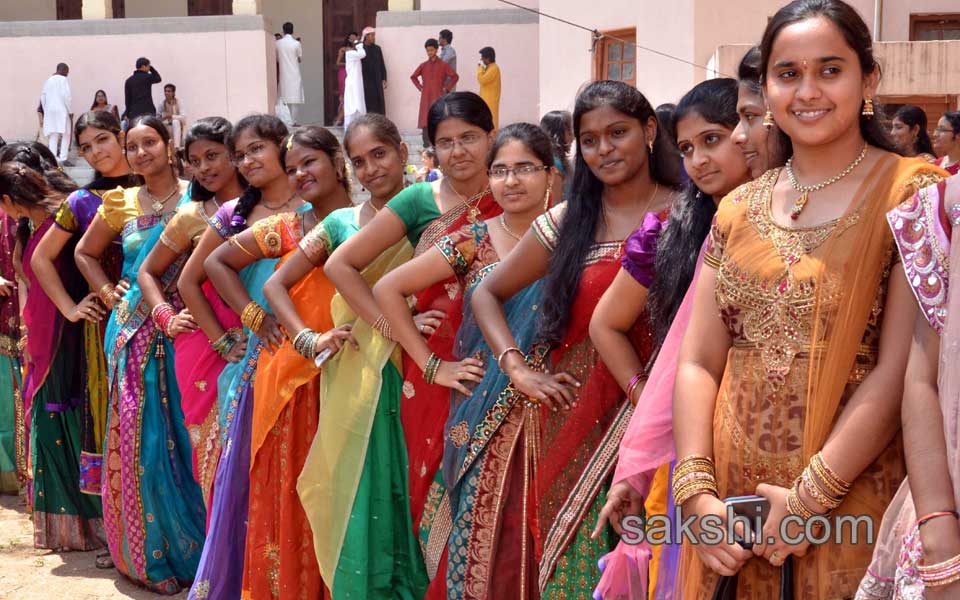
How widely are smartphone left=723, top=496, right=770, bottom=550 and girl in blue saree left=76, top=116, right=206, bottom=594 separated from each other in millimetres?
3267

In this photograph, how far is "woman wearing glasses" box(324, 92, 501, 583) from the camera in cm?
362

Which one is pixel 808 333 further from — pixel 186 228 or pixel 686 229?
pixel 186 228

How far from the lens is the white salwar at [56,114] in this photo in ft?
51.7

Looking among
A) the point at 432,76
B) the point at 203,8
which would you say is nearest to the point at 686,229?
the point at 432,76

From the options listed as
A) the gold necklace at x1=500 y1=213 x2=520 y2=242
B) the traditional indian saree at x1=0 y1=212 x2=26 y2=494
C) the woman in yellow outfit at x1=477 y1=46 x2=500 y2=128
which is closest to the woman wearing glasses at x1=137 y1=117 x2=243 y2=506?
the gold necklace at x1=500 y1=213 x2=520 y2=242

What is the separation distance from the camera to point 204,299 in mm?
4484

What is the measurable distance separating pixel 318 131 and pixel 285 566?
1575 mm

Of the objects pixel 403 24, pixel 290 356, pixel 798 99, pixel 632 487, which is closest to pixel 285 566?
pixel 290 356

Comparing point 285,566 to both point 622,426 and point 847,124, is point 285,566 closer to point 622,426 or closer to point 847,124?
point 622,426

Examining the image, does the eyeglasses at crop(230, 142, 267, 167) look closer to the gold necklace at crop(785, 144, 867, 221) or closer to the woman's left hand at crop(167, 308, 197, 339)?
the woman's left hand at crop(167, 308, 197, 339)

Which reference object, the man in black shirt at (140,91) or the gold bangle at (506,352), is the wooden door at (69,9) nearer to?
the man in black shirt at (140,91)

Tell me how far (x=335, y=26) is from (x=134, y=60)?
3.38 m

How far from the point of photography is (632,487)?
8.39 feet

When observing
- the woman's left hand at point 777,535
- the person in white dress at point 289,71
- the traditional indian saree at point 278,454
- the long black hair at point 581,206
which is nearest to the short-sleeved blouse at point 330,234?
the traditional indian saree at point 278,454
